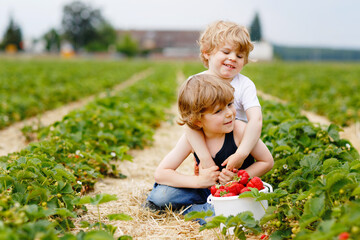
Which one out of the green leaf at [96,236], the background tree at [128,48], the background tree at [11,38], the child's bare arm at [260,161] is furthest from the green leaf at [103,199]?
the background tree at [11,38]

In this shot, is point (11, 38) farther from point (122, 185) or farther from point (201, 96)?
point (201, 96)

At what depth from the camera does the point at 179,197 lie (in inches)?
114

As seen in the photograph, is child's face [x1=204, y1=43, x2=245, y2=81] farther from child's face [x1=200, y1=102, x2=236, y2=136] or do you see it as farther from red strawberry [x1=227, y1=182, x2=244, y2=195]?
red strawberry [x1=227, y1=182, x2=244, y2=195]

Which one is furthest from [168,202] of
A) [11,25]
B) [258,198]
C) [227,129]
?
[11,25]

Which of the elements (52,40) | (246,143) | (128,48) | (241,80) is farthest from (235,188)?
(52,40)

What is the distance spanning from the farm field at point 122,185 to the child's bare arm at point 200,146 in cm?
46

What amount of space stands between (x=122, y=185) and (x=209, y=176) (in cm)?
133

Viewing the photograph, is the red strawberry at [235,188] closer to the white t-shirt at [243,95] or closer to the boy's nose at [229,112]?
the boy's nose at [229,112]

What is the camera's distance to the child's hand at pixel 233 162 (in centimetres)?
261

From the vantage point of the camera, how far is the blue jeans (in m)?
2.89

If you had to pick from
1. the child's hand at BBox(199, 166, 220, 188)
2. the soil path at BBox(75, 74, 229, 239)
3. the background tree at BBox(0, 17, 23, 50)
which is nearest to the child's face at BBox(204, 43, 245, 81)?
the child's hand at BBox(199, 166, 220, 188)

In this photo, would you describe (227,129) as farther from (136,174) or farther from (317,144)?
(136,174)

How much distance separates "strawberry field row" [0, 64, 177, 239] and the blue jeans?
58 cm

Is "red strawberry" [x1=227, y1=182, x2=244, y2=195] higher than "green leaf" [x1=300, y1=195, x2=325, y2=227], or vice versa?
"green leaf" [x1=300, y1=195, x2=325, y2=227]
